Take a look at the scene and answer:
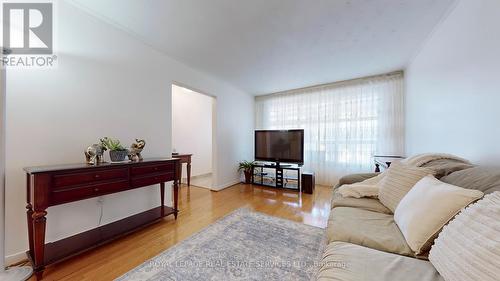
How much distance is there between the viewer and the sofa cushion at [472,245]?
23.1 inches

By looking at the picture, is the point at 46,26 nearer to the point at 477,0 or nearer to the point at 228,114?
the point at 228,114

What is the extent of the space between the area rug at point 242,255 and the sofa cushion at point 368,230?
0.49 m

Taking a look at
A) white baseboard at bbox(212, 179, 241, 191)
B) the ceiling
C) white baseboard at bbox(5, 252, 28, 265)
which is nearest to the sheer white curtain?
the ceiling

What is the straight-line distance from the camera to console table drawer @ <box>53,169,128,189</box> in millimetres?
1422

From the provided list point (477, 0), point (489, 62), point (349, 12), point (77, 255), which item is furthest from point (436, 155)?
point (77, 255)

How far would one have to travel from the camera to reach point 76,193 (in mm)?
1507

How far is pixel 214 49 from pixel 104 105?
1539 millimetres

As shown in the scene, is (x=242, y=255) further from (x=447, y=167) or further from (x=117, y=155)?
(x=447, y=167)

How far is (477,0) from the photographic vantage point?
4.69ft

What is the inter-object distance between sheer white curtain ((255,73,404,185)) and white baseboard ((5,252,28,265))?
441cm

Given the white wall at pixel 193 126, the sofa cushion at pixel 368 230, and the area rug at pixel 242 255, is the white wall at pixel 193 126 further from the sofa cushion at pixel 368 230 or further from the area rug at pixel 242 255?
the sofa cushion at pixel 368 230

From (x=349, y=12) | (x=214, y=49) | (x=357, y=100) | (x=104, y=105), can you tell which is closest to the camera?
(x=349, y=12)

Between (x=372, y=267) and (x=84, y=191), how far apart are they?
6.90 feet

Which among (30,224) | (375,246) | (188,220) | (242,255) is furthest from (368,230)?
(30,224)
